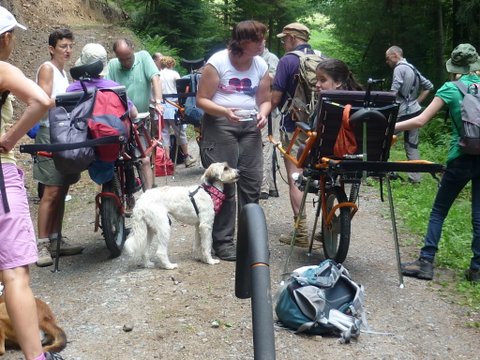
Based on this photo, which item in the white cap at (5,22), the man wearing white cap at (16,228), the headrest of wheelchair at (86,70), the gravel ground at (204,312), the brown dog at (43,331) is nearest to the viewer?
the man wearing white cap at (16,228)

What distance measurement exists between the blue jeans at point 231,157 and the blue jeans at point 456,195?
1858 millimetres

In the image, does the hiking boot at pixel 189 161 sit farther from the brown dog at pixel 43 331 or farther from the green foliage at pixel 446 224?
the brown dog at pixel 43 331

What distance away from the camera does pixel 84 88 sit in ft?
20.7

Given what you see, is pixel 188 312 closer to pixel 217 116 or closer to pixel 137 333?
pixel 137 333

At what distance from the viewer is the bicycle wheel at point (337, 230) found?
19.5 feet

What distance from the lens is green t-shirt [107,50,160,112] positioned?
334 inches

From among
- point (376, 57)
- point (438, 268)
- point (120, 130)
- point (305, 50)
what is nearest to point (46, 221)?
point (120, 130)

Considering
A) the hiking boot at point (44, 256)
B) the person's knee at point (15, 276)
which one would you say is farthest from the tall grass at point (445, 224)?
the hiking boot at point (44, 256)

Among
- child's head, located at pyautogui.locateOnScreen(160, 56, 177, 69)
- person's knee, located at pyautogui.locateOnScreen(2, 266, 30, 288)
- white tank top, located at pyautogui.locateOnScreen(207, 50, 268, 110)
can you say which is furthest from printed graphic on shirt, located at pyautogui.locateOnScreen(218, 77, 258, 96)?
child's head, located at pyautogui.locateOnScreen(160, 56, 177, 69)

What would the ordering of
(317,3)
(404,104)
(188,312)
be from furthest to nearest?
(317,3) < (404,104) < (188,312)

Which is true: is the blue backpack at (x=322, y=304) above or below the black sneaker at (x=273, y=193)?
above

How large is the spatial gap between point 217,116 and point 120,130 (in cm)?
97

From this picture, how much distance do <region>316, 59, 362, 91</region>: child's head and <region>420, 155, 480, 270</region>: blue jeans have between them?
4.43ft

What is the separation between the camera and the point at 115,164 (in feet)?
22.9
